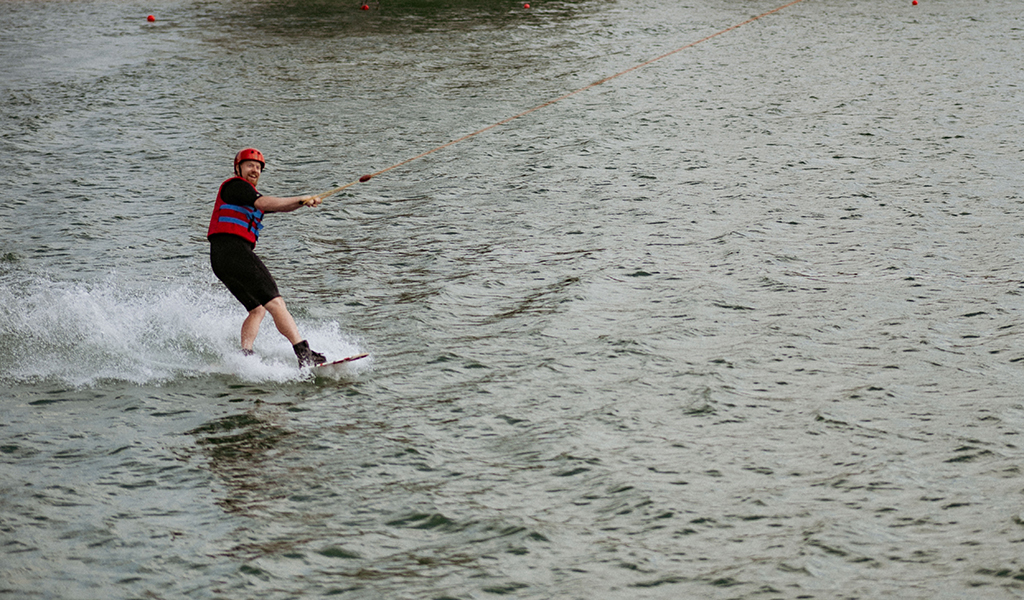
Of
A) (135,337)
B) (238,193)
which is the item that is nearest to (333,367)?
(238,193)

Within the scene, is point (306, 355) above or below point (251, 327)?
below

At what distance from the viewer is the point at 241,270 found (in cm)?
812

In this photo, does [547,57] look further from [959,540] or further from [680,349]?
[959,540]

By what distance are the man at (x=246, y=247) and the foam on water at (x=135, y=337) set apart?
409mm

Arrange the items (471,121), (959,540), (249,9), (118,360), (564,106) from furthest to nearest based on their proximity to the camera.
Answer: (249,9) → (564,106) → (471,121) → (118,360) → (959,540)

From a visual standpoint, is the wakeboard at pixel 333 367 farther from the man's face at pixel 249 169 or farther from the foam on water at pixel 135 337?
the man's face at pixel 249 169

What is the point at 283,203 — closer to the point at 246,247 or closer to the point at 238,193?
the point at 238,193

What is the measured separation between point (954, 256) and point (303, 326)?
653 centimetres

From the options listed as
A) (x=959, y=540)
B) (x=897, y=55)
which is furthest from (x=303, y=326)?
(x=897, y=55)

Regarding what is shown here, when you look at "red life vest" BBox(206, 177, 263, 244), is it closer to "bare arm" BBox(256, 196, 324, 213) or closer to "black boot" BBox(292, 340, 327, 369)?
"bare arm" BBox(256, 196, 324, 213)

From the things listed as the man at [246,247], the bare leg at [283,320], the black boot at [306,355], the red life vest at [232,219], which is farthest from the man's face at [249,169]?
the black boot at [306,355]

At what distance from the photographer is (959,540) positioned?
610 centimetres

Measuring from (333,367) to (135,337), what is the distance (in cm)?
193

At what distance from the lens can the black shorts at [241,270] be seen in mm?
8125
